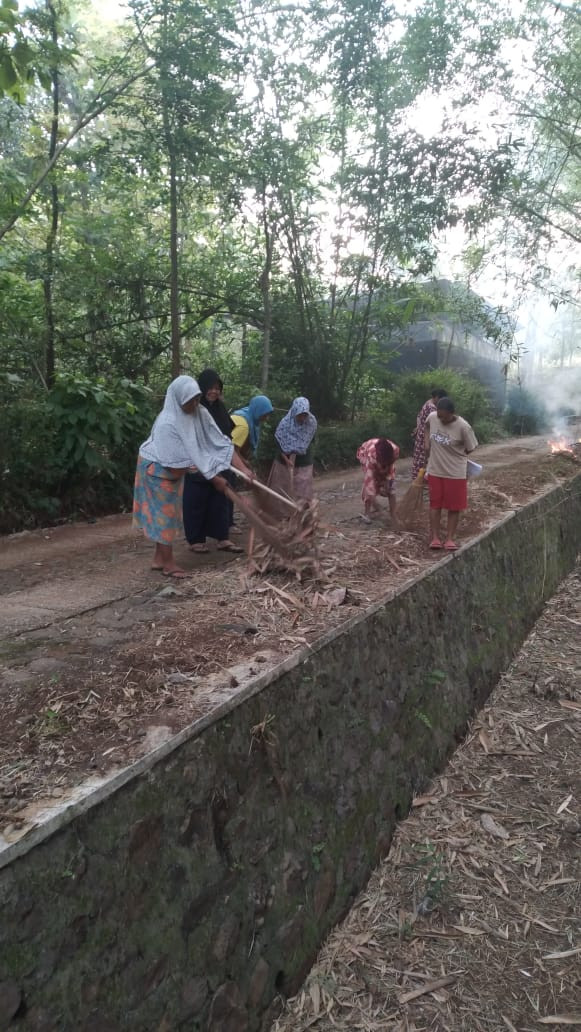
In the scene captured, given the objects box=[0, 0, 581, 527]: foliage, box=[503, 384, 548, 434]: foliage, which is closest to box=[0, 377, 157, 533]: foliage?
box=[0, 0, 581, 527]: foliage

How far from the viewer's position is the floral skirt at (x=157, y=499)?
480cm

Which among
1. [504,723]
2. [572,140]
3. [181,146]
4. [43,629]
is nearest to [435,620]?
[504,723]

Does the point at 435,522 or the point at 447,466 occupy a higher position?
the point at 447,466

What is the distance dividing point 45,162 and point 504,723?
21.6 feet

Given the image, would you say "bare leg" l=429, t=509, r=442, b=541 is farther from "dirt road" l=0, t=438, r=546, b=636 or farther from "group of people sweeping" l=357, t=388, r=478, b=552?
"dirt road" l=0, t=438, r=546, b=636

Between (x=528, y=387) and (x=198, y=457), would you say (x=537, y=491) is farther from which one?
(x=528, y=387)

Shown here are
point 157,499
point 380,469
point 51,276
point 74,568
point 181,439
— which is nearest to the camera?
point 181,439

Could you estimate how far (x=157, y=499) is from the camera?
482 centimetres

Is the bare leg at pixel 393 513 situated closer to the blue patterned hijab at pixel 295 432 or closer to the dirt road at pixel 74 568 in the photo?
the dirt road at pixel 74 568

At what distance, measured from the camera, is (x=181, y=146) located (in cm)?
805

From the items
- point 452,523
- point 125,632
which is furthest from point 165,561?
point 452,523

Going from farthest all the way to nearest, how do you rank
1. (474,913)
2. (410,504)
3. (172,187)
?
1. (172,187)
2. (410,504)
3. (474,913)

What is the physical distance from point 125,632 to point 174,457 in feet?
4.59

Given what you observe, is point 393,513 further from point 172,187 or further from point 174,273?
point 172,187
